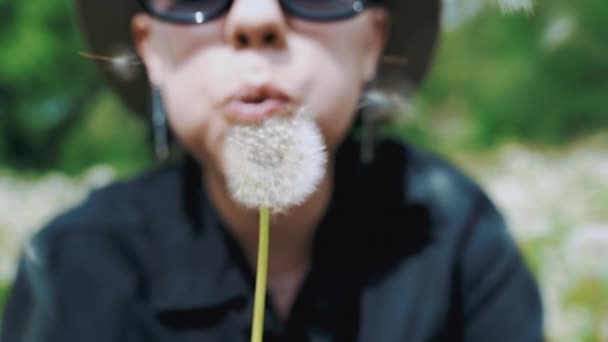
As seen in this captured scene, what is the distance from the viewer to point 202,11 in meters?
0.88

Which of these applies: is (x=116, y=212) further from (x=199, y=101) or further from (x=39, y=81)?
(x=39, y=81)

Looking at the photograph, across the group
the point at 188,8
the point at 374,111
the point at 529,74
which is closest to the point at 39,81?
the point at 529,74

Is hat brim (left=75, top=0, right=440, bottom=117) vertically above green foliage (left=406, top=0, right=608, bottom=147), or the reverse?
hat brim (left=75, top=0, right=440, bottom=117)

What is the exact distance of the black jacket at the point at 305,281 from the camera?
3.33 feet

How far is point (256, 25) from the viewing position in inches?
32.3

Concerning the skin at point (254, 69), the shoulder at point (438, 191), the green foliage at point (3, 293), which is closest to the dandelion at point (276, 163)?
the skin at point (254, 69)

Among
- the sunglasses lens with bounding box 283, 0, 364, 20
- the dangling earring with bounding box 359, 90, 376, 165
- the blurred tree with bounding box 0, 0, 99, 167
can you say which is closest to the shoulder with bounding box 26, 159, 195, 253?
the dangling earring with bounding box 359, 90, 376, 165

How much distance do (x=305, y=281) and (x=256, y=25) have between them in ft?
1.20

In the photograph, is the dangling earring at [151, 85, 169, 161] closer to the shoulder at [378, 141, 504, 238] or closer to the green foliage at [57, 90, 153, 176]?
the shoulder at [378, 141, 504, 238]

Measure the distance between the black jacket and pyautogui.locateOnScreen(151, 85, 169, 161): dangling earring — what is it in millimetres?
70

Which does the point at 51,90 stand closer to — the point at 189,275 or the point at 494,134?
the point at 494,134

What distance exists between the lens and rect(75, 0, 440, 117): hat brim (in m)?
1.08

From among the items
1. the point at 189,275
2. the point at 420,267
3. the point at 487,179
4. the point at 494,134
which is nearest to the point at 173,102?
the point at 189,275

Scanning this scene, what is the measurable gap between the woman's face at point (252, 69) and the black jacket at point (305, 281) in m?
0.17
